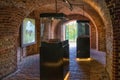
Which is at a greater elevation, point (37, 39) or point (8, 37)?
point (8, 37)

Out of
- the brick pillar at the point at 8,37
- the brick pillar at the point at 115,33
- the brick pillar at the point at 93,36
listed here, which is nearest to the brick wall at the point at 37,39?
the brick pillar at the point at 8,37

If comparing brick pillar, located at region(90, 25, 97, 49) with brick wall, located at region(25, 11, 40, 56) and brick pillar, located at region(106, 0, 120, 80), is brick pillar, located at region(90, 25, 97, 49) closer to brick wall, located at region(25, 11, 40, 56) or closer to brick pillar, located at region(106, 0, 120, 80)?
brick wall, located at region(25, 11, 40, 56)

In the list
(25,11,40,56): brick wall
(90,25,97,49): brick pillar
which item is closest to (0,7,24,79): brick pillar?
(25,11,40,56): brick wall

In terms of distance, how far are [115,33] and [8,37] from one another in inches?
139

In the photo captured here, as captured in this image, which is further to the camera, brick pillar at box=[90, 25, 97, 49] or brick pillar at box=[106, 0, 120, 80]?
brick pillar at box=[90, 25, 97, 49]

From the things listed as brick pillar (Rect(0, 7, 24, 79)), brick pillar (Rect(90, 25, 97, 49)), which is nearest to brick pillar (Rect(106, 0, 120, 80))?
brick pillar (Rect(0, 7, 24, 79))

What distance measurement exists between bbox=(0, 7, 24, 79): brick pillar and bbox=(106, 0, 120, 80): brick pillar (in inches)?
131

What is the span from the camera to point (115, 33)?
481 cm

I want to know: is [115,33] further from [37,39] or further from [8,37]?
[37,39]

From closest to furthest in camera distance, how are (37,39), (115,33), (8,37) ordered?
(115,33) → (8,37) → (37,39)

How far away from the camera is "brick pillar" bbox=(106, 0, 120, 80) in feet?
15.3

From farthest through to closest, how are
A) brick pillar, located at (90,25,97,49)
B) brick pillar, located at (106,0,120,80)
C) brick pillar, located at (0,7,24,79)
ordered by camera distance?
brick pillar, located at (90,25,97,49), brick pillar, located at (0,7,24,79), brick pillar, located at (106,0,120,80)

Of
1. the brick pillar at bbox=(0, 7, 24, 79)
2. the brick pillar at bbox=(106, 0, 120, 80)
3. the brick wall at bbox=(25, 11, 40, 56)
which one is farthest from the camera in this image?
the brick wall at bbox=(25, 11, 40, 56)

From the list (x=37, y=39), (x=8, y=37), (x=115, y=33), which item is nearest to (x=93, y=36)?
(x=37, y=39)
